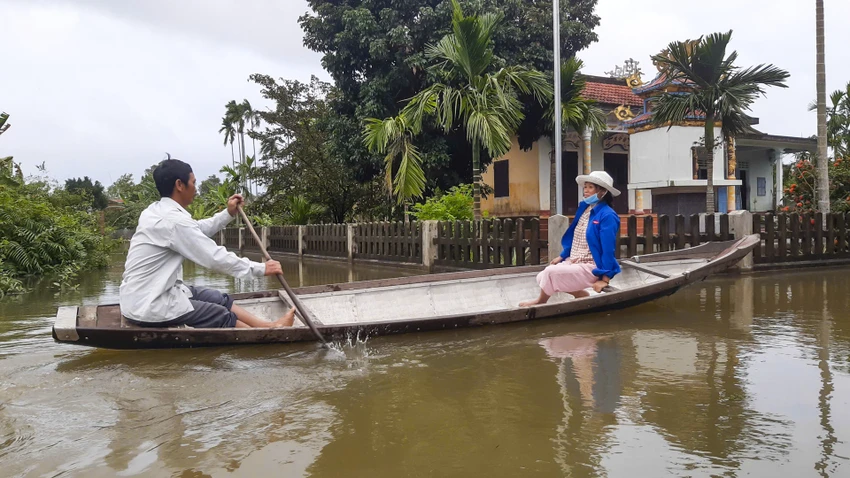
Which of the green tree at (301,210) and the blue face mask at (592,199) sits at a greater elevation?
the green tree at (301,210)

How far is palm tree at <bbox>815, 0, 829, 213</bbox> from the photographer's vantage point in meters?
12.2

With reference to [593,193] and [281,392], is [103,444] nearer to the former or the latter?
[281,392]

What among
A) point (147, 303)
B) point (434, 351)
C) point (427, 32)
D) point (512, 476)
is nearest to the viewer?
point (512, 476)

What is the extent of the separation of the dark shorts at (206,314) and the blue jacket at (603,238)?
3.52 meters

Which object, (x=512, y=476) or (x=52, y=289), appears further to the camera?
(x=52, y=289)

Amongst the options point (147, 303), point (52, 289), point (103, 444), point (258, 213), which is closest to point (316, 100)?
point (258, 213)

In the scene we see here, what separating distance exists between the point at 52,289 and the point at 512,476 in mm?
11078

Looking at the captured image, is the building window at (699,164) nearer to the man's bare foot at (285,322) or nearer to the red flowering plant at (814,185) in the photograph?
the red flowering plant at (814,185)

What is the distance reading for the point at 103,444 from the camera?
3303mm

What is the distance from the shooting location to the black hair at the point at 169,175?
16.4 ft

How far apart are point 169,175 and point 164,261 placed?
0.68m

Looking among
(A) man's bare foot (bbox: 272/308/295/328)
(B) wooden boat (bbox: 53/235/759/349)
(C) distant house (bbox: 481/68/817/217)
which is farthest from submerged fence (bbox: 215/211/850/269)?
(C) distant house (bbox: 481/68/817/217)

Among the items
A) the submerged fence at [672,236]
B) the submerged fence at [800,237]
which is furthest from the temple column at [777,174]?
the submerged fence at [672,236]

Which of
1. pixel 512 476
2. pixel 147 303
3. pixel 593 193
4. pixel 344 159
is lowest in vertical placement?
pixel 512 476
